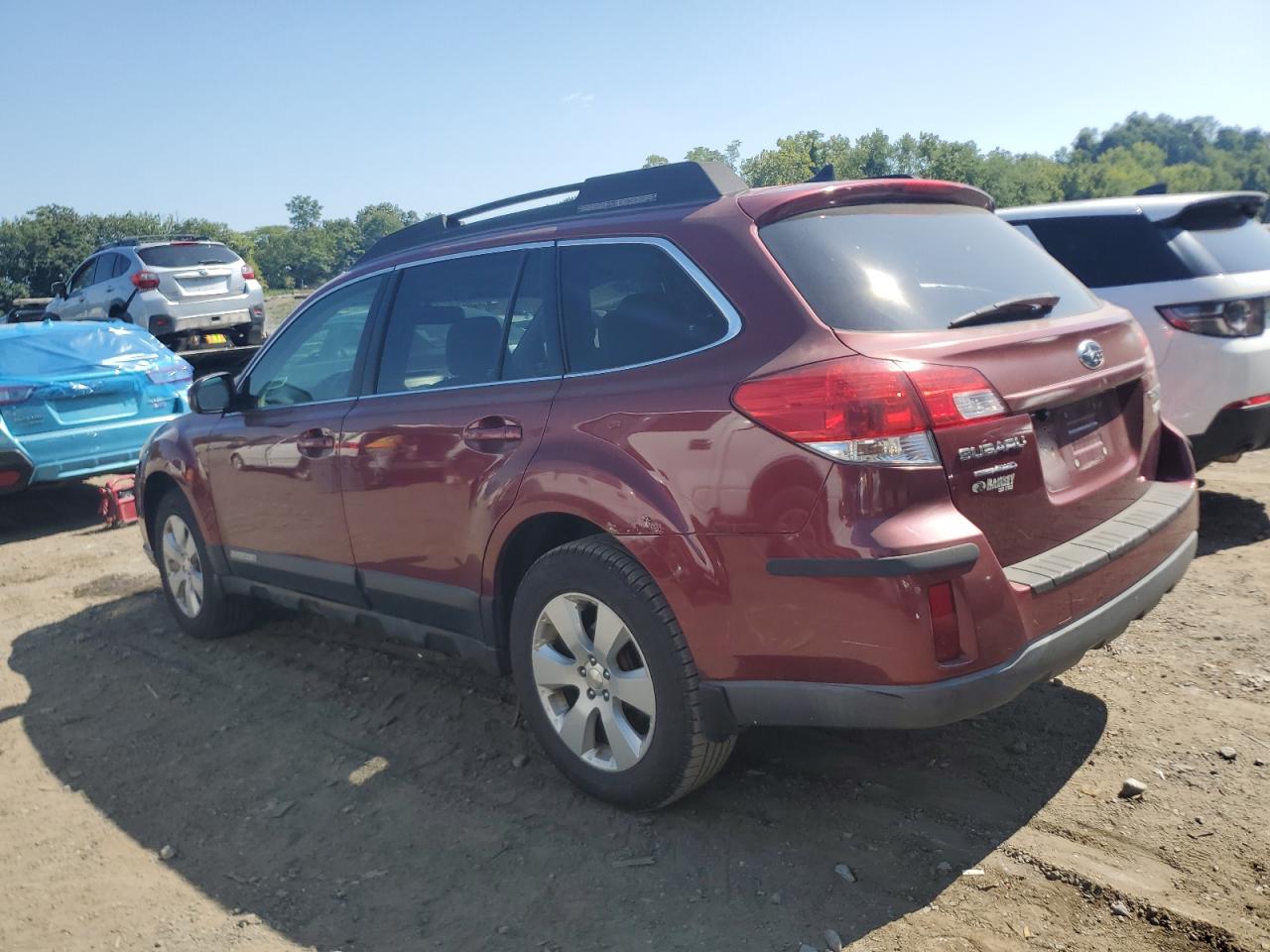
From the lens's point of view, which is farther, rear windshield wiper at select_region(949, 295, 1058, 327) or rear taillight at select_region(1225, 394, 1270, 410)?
rear taillight at select_region(1225, 394, 1270, 410)

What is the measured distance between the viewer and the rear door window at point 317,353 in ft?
14.4

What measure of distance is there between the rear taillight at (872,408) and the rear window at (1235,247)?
3674 millimetres

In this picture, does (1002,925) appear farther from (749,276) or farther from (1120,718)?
(749,276)

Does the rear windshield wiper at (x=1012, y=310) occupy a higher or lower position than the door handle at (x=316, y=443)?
higher

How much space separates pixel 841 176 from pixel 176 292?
2816 centimetres

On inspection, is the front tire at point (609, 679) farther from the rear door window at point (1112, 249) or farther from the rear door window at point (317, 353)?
the rear door window at point (1112, 249)

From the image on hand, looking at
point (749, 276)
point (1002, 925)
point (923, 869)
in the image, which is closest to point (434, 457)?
point (749, 276)

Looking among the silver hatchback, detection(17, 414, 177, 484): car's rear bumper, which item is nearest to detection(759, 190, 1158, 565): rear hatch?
detection(17, 414, 177, 484): car's rear bumper

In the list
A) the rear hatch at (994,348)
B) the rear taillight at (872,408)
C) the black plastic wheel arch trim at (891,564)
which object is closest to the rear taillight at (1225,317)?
the rear hatch at (994,348)

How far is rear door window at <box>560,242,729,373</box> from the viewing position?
10.0ft

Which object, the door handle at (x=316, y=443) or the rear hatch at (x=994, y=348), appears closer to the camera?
the rear hatch at (x=994, y=348)

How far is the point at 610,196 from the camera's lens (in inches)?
143

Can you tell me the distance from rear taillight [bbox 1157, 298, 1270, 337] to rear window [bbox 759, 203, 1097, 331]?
7.55 ft

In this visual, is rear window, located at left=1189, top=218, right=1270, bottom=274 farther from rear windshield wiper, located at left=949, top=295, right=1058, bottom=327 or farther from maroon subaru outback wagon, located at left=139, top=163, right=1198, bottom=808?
rear windshield wiper, located at left=949, top=295, right=1058, bottom=327
